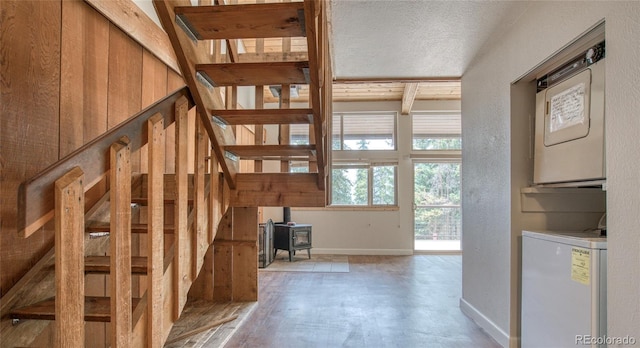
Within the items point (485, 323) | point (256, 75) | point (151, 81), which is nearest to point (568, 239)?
point (485, 323)

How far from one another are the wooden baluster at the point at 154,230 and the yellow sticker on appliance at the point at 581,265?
2.09 meters

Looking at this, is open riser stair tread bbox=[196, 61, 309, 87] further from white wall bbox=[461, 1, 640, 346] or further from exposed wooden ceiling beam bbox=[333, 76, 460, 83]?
exposed wooden ceiling beam bbox=[333, 76, 460, 83]

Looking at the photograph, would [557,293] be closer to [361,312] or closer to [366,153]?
[361,312]

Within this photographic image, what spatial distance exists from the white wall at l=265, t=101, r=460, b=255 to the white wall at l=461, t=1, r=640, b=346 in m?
3.39

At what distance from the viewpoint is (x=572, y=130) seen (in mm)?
2041

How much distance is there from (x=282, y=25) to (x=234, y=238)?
2646 millimetres

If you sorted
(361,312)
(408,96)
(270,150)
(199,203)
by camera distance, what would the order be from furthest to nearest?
(408,96) → (361,312) → (270,150) → (199,203)

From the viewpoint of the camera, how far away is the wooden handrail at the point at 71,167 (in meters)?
1.00

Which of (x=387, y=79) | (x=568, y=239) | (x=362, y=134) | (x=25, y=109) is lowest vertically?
(x=568, y=239)

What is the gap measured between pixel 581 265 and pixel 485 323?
1.45 meters

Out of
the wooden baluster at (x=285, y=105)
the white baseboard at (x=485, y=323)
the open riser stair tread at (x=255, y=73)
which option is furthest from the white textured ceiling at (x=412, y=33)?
the white baseboard at (x=485, y=323)

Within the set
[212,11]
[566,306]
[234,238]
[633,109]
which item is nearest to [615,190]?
[633,109]

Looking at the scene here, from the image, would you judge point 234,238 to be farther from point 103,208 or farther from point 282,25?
point 282,25

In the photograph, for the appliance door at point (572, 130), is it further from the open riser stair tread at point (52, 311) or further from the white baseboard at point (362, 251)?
the white baseboard at point (362, 251)
